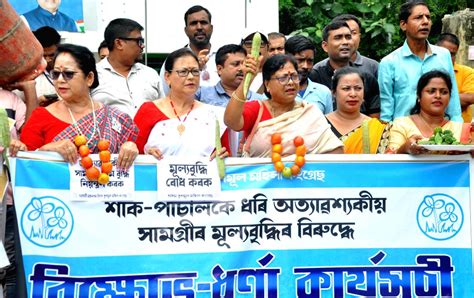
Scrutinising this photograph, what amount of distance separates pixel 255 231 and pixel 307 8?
8.30 meters

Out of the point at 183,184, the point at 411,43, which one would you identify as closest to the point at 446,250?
the point at 183,184

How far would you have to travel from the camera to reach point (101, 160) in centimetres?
563

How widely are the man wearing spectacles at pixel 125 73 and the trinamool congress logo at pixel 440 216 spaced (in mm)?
2178

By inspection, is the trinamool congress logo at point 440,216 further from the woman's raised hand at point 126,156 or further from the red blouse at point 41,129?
the red blouse at point 41,129

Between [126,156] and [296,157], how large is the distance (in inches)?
40.2

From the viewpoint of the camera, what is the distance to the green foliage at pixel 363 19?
42.7ft

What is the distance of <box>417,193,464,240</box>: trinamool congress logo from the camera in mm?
5902

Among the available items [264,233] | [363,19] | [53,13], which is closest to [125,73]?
[264,233]

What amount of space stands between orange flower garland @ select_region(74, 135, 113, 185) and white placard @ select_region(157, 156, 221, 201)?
313 millimetres

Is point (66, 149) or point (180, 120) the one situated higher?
point (180, 120)

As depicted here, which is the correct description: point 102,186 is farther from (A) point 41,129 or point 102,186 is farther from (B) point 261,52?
(B) point 261,52

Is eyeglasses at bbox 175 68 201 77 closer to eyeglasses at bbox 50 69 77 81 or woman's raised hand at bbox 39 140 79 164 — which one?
eyeglasses at bbox 50 69 77 81

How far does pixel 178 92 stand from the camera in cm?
618

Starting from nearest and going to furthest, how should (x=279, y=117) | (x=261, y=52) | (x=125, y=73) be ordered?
(x=279, y=117), (x=125, y=73), (x=261, y=52)
